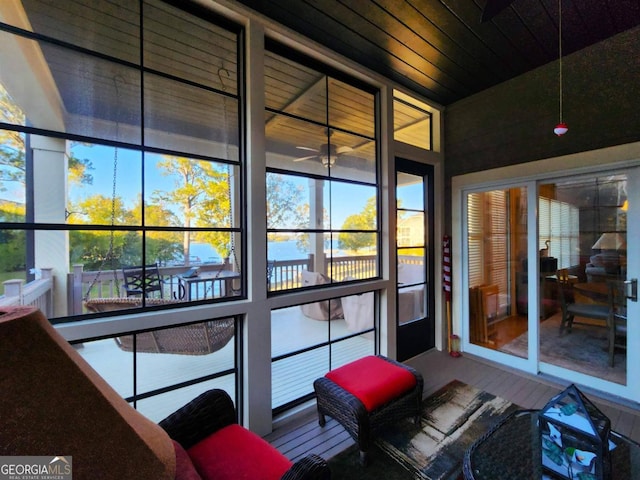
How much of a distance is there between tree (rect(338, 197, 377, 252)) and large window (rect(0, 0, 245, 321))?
1.14 m

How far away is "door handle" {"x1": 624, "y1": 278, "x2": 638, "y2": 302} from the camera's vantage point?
2490 mm

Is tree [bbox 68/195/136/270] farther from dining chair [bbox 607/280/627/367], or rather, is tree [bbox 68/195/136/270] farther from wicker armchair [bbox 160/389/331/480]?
dining chair [bbox 607/280/627/367]

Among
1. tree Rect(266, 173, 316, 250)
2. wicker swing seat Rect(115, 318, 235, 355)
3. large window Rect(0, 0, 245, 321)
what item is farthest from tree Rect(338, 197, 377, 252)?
wicker swing seat Rect(115, 318, 235, 355)

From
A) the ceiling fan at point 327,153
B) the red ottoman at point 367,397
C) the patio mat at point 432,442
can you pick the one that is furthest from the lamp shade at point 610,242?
the ceiling fan at point 327,153

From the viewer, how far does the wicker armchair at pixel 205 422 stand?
1.26 metres

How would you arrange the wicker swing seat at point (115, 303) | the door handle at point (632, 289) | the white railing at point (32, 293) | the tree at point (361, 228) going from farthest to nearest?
the tree at point (361, 228) → the door handle at point (632, 289) → the wicker swing seat at point (115, 303) → the white railing at point (32, 293)

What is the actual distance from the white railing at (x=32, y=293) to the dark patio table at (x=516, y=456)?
2.40m

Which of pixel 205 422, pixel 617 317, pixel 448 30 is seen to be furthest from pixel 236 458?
pixel 617 317

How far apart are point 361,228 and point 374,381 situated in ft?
5.00

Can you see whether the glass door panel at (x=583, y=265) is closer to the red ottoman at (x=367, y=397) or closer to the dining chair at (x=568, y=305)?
the dining chair at (x=568, y=305)

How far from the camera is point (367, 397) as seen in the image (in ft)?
6.37

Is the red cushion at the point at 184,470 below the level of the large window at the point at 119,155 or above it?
below

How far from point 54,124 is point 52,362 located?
5.23 feet

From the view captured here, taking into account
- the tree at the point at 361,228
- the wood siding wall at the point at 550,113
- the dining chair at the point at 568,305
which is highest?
the wood siding wall at the point at 550,113
